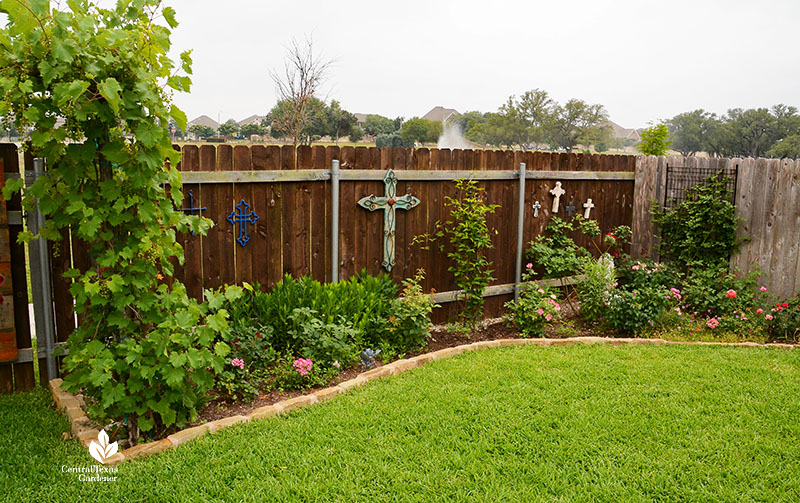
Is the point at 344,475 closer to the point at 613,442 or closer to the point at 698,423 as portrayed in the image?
the point at 613,442

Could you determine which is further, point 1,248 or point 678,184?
point 678,184

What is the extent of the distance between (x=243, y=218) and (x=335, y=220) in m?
0.88

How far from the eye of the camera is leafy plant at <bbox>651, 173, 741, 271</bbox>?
23.6 feet

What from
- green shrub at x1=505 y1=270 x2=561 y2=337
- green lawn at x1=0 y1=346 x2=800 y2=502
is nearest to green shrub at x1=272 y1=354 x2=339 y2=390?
green lawn at x1=0 y1=346 x2=800 y2=502

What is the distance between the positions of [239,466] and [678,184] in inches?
266

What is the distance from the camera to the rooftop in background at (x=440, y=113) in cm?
4687

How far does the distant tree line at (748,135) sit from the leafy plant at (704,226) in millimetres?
19720

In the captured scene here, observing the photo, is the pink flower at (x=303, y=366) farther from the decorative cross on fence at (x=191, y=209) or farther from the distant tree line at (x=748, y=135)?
the distant tree line at (x=748, y=135)

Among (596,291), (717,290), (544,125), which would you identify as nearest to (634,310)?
(596,291)

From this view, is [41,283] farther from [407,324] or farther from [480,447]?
[480,447]

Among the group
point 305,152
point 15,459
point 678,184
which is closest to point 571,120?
point 678,184

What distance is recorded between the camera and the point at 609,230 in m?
7.94

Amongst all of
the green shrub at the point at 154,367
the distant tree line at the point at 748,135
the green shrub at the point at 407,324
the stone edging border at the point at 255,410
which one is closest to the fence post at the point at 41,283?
the stone edging border at the point at 255,410

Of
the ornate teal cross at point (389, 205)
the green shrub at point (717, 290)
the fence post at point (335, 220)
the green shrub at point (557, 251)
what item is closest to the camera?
the fence post at point (335, 220)
